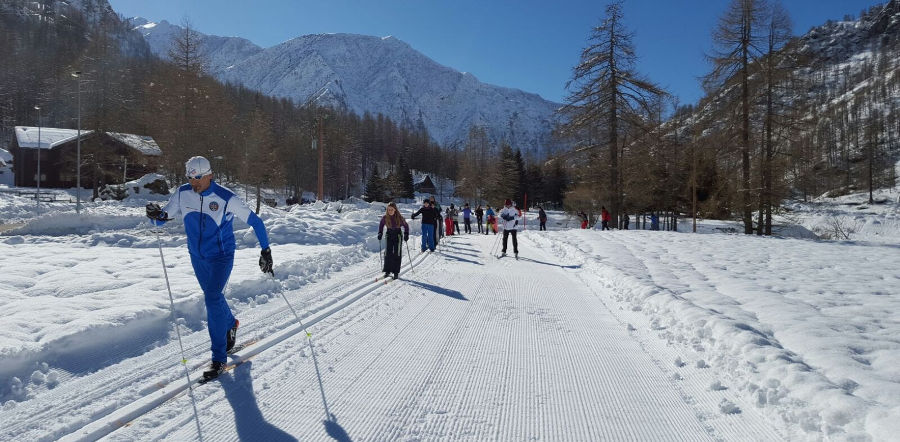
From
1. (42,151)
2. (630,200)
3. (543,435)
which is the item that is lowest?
(543,435)

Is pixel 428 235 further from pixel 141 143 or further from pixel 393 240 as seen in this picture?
pixel 141 143

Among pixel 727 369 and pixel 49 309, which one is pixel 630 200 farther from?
pixel 49 309

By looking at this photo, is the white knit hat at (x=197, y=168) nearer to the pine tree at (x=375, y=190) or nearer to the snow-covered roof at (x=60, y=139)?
the snow-covered roof at (x=60, y=139)

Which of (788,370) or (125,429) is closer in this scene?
(125,429)

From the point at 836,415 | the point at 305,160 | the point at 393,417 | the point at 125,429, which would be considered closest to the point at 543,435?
the point at 393,417

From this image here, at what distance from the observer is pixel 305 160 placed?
230ft

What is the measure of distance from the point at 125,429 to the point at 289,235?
44.1 feet

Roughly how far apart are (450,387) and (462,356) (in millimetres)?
855

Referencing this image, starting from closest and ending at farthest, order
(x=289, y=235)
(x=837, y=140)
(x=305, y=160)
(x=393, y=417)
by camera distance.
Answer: (x=393, y=417)
(x=289, y=235)
(x=305, y=160)
(x=837, y=140)

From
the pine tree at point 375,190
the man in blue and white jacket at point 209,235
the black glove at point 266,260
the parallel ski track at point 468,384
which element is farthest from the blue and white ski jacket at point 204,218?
the pine tree at point 375,190

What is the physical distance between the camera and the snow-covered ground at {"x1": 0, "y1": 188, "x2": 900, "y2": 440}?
10.7ft

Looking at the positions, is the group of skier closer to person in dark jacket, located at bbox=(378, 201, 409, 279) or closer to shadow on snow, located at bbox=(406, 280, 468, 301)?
shadow on snow, located at bbox=(406, 280, 468, 301)

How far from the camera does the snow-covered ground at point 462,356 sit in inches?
128

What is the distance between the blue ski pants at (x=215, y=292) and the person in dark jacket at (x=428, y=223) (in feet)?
33.7
